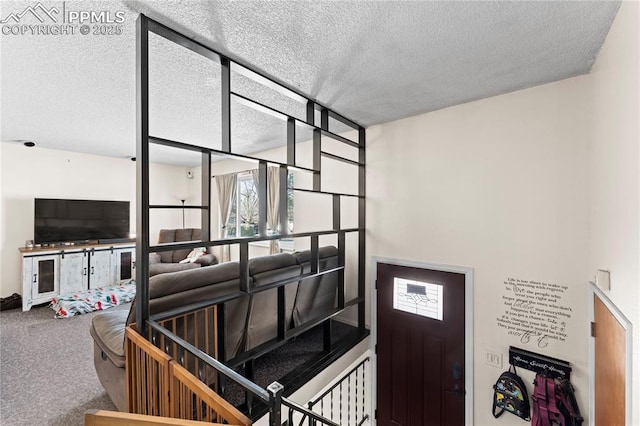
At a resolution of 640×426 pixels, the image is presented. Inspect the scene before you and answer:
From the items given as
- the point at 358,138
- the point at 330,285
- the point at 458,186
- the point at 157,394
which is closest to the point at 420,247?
the point at 458,186

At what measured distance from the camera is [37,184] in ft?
15.4

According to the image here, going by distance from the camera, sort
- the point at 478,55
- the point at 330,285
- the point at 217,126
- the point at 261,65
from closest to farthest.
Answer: the point at 478,55 → the point at 261,65 → the point at 330,285 → the point at 217,126

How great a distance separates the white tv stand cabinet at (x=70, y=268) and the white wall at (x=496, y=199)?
5.07 m

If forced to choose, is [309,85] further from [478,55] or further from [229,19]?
[478,55]

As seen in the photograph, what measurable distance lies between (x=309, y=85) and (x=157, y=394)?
7.73 feet

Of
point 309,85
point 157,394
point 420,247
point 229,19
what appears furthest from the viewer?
point 420,247

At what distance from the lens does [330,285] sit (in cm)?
335

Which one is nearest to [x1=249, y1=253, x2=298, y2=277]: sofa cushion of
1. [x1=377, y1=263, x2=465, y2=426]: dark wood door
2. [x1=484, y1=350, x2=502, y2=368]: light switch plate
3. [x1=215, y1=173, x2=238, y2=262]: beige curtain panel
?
[x1=377, y1=263, x2=465, y2=426]: dark wood door

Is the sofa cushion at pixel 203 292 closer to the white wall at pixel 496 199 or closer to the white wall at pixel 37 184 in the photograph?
the white wall at pixel 496 199

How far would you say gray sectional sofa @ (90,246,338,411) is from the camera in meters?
1.89

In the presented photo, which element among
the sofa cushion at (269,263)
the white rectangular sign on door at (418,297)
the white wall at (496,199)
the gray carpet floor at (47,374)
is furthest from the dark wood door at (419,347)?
the gray carpet floor at (47,374)

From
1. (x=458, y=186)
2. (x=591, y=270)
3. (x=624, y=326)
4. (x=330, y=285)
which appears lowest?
(x=330, y=285)

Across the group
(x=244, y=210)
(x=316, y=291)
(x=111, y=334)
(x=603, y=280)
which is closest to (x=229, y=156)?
(x=111, y=334)

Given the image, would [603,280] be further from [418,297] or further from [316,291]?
[316,291]
